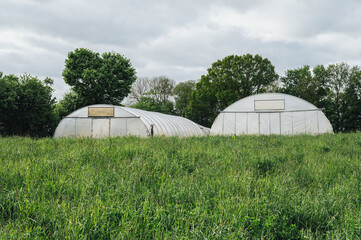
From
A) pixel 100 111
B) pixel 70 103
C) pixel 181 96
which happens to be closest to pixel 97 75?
pixel 70 103

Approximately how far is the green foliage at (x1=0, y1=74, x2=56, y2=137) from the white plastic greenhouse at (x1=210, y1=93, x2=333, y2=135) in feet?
54.6

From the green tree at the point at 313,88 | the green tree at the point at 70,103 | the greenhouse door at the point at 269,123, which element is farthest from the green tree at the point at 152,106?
the greenhouse door at the point at 269,123

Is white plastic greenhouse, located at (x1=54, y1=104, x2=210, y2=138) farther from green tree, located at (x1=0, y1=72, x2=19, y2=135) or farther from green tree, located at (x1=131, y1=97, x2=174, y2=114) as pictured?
green tree, located at (x1=131, y1=97, x2=174, y2=114)

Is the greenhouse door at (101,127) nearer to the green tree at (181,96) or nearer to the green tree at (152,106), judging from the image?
the green tree at (152,106)

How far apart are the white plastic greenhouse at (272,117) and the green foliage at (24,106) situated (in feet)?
54.6

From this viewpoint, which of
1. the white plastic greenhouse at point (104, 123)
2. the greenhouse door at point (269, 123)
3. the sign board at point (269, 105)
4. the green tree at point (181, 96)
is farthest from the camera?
the green tree at point (181, 96)

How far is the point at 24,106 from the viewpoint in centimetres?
2544

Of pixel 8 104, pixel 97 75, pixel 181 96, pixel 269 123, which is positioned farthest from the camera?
pixel 181 96

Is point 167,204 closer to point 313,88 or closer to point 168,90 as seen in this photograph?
point 313,88

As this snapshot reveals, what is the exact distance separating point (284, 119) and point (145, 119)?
42.9 feet

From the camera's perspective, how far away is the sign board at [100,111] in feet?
83.0

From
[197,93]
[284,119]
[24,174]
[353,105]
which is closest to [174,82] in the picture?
[197,93]

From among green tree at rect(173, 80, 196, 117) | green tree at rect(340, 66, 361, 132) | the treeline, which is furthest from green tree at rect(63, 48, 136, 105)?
green tree at rect(340, 66, 361, 132)

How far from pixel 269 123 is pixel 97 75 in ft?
68.5
